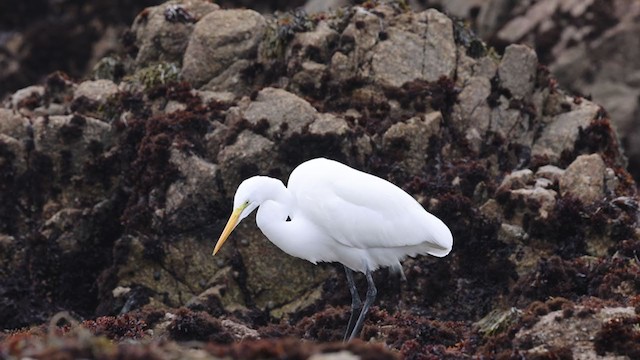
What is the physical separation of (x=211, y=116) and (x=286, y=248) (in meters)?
3.30

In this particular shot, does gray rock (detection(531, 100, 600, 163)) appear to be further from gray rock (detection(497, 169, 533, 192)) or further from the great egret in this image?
the great egret

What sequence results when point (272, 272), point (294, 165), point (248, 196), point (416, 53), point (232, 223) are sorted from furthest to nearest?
point (416, 53), point (294, 165), point (272, 272), point (248, 196), point (232, 223)

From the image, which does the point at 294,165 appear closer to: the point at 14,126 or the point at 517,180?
the point at 517,180

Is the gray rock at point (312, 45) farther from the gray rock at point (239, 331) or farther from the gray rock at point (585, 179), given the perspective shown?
the gray rock at point (239, 331)

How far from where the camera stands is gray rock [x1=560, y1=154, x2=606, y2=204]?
1312cm

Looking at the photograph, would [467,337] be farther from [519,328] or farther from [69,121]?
[69,121]

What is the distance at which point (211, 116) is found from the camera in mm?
13789

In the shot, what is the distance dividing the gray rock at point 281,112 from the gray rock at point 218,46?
122 centimetres

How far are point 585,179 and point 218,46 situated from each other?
203 inches

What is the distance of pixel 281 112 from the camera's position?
13562mm

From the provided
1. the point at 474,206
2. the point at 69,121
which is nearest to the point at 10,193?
the point at 69,121

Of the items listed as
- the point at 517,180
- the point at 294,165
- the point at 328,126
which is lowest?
the point at 294,165

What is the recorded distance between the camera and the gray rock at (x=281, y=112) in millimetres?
13422

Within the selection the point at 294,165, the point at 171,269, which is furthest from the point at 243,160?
the point at 171,269
